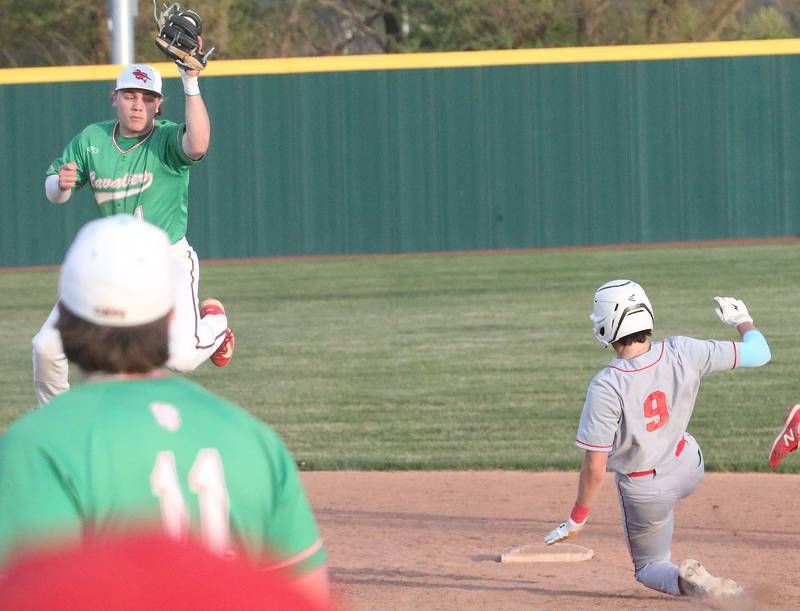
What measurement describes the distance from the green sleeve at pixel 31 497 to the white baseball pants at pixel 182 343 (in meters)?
4.22

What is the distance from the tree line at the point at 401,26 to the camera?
33562 millimetres

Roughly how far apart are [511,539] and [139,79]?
304cm

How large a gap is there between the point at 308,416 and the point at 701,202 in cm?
1530

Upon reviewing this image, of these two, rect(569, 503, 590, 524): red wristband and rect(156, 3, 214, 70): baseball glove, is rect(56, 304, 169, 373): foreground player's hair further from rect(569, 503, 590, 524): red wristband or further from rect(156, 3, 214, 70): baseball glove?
rect(156, 3, 214, 70): baseball glove

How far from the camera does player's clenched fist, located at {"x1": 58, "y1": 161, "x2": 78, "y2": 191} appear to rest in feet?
23.3

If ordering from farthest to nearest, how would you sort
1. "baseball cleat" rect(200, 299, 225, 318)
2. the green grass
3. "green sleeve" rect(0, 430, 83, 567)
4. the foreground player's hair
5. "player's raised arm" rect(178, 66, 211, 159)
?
the green grass < "baseball cleat" rect(200, 299, 225, 318) < "player's raised arm" rect(178, 66, 211, 159) < the foreground player's hair < "green sleeve" rect(0, 430, 83, 567)

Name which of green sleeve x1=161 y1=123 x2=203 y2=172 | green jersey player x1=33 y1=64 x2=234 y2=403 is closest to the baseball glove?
green jersey player x1=33 y1=64 x2=234 y2=403

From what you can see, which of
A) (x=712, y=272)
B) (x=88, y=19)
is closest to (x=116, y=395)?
(x=712, y=272)

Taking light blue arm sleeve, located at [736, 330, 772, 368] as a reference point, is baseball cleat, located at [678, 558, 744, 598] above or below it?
below

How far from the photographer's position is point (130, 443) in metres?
2.45

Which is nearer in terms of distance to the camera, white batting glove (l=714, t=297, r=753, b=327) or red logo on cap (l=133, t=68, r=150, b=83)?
white batting glove (l=714, t=297, r=753, b=327)

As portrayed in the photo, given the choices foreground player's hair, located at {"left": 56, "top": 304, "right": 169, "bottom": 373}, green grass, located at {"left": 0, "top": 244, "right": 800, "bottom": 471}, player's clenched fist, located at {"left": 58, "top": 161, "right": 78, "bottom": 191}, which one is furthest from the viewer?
green grass, located at {"left": 0, "top": 244, "right": 800, "bottom": 471}

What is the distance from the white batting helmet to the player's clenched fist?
2850 millimetres

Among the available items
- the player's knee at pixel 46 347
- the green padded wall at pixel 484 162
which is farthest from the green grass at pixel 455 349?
the player's knee at pixel 46 347
